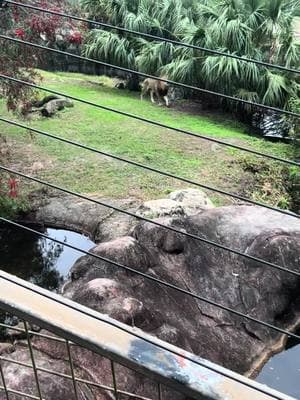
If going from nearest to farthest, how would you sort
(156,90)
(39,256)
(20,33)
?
(20,33) < (39,256) < (156,90)

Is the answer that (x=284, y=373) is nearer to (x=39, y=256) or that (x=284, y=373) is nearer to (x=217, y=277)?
(x=217, y=277)

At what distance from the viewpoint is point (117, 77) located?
461 inches

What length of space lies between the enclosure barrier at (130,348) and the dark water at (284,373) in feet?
10.4

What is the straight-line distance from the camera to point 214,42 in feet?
29.6

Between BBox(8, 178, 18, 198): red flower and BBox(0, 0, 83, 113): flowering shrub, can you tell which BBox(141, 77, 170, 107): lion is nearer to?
BBox(0, 0, 83, 113): flowering shrub

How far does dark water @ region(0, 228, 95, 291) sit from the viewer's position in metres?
5.14

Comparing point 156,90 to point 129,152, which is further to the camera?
point 156,90

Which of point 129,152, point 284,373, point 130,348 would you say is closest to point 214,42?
point 129,152

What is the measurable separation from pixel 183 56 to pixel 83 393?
23.7 ft

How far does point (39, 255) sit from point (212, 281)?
6.27ft

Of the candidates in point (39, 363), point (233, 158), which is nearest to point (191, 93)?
point (233, 158)

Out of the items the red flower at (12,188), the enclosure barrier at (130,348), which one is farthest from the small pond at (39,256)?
the enclosure barrier at (130,348)

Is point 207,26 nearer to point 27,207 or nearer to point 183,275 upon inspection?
point 27,207

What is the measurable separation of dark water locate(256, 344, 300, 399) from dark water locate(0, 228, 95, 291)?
76.3 inches
